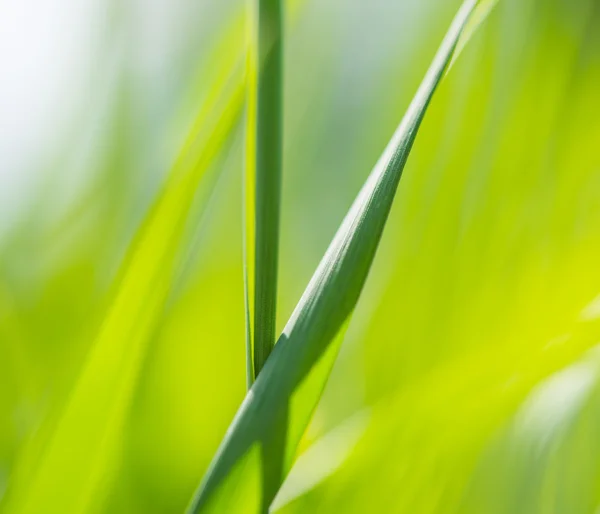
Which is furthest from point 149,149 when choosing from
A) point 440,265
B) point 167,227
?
point 440,265

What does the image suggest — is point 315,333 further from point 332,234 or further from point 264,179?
point 332,234

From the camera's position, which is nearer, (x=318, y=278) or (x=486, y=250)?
(x=318, y=278)

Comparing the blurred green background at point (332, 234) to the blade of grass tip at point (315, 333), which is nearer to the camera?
the blade of grass tip at point (315, 333)

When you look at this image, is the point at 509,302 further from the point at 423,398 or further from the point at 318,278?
the point at 318,278

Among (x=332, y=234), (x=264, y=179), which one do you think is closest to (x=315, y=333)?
(x=264, y=179)

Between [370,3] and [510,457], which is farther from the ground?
[370,3]
